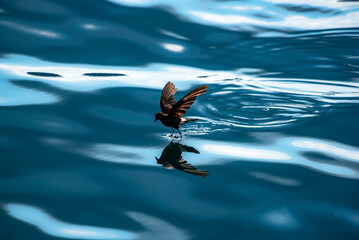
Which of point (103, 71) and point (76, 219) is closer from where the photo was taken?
point (76, 219)

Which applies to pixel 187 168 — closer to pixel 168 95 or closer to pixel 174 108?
pixel 174 108

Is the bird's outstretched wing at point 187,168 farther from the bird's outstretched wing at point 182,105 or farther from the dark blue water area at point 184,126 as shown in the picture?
the bird's outstretched wing at point 182,105

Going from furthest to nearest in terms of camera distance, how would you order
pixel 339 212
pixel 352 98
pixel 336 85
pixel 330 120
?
1. pixel 336 85
2. pixel 352 98
3. pixel 330 120
4. pixel 339 212

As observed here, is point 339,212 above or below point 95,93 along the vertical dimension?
below

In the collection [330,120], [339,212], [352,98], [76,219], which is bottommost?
[76,219]

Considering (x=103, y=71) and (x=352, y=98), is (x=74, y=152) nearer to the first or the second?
(x=103, y=71)

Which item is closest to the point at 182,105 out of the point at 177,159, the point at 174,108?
the point at 174,108

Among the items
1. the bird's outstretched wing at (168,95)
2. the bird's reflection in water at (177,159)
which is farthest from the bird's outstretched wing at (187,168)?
the bird's outstretched wing at (168,95)

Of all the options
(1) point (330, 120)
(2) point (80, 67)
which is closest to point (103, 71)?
(2) point (80, 67)
